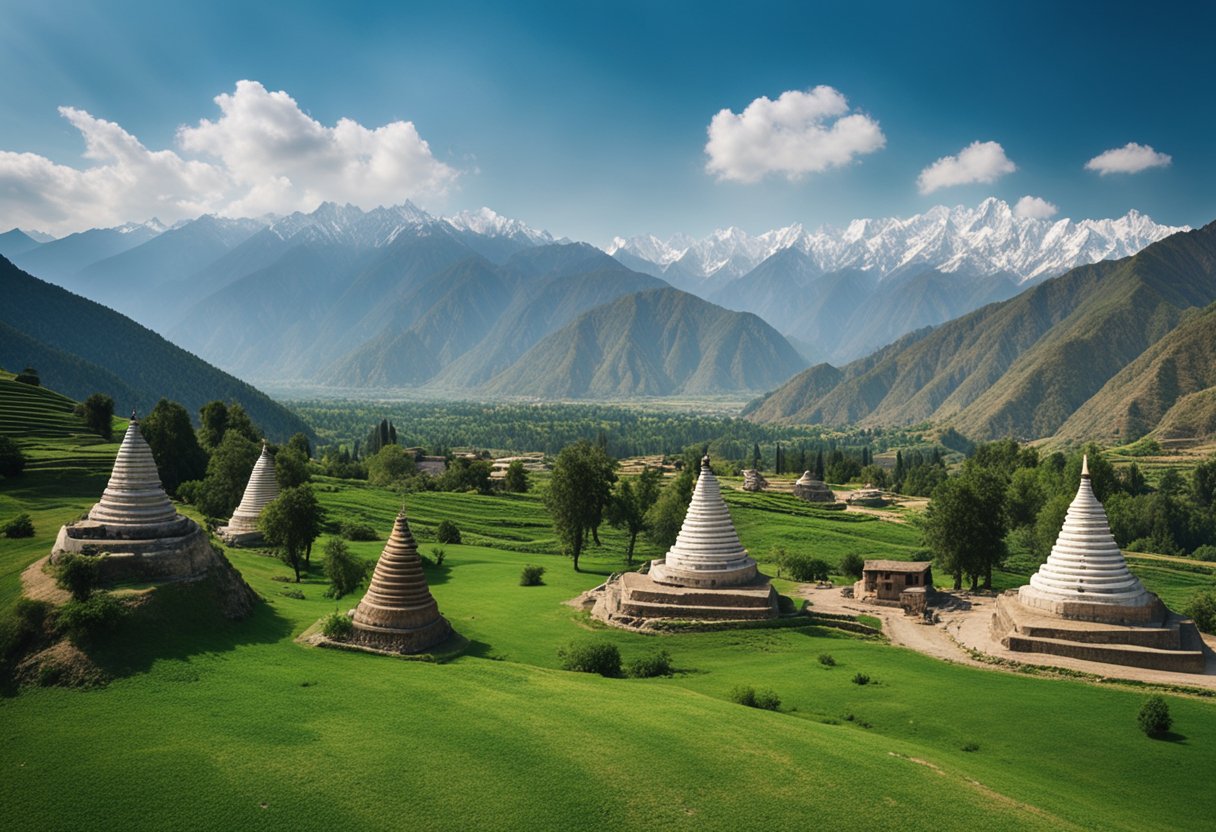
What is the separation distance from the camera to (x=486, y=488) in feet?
352

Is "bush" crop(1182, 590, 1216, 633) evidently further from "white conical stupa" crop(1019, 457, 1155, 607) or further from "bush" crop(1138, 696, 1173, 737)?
"bush" crop(1138, 696, 1173, 737)

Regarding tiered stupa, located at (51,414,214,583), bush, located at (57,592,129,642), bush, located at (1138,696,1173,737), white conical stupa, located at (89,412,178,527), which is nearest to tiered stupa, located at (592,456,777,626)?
bush, located at (1138,696,1173,737)

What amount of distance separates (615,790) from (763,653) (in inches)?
767

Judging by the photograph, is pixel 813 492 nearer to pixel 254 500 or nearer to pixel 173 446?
pixel 254 500

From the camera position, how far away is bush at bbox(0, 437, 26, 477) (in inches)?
2373

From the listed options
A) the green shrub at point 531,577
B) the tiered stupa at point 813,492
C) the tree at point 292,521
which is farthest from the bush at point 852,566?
the tiered stupa at point 813,492

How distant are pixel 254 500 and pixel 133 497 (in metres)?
26.1

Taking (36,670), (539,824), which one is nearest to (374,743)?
(539,824)

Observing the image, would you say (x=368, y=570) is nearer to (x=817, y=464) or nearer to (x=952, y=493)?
(x=952, y=493)

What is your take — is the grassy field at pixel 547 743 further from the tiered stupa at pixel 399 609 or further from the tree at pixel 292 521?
the tree at pixel 292 521

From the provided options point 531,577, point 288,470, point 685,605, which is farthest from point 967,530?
point 288,470

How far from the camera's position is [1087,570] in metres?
40.6

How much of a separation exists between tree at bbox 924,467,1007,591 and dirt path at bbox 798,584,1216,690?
16.0 ft

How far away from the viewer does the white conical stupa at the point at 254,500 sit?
2340 inches
